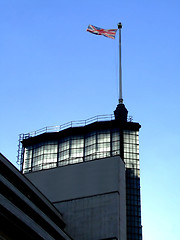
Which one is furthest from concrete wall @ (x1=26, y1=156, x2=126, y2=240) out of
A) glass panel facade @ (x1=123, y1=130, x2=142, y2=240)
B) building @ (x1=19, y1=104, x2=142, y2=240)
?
glass panel facade @ (x1=123, y1=130, x2=142, y2=240)

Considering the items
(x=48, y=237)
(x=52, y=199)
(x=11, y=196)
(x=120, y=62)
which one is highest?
(x=120, y=62)

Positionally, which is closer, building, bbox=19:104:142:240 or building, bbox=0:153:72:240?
building, bbox=0:153:72:240

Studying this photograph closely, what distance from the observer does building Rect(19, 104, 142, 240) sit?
75000mm

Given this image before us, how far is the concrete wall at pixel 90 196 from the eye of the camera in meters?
73.9

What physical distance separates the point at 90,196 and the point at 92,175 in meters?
4.21

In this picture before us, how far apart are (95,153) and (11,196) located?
36672mm

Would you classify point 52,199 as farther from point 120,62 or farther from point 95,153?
point 120,62

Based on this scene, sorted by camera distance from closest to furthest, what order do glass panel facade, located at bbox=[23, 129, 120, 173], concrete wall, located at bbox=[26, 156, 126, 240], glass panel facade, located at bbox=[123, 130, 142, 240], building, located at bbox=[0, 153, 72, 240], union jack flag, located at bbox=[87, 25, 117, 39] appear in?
1. building, located at bbox=[0, 153, 72, 240]
2. concrete wall, located at bbox=[26, 156, 126, 240]
3. glass panel facade, located at bbox=[123, 130, 142, 240]
4. union jack flag, located at bbox=[87, 25, 117, 39]
5. glass panel facade, located at bbox=[23, 129, 120, 173]

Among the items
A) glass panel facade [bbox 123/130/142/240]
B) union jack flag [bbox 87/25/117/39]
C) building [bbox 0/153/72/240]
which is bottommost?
building [bbox 0/153/72/240]

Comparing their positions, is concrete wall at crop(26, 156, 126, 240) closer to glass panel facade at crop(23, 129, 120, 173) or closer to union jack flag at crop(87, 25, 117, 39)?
glass panel facade at crop(23, 129, 120, 173)

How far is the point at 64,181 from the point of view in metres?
82.1

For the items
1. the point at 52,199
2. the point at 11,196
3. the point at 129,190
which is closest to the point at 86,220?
the point at 52,199

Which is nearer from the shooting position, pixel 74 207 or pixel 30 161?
pixel 74 207

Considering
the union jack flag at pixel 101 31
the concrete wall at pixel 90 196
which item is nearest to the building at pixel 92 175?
the concrete wall at pixel 90 196
